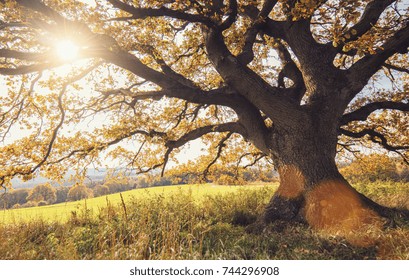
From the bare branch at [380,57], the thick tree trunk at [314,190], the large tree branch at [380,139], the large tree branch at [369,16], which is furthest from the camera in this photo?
the large tree branch at [380,139]

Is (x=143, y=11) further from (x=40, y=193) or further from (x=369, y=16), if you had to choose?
(x=40, y=193)

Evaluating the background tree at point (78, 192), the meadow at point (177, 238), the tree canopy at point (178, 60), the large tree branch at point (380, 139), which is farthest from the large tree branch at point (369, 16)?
the background tree at point (78, 192)

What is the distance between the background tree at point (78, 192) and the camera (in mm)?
8141

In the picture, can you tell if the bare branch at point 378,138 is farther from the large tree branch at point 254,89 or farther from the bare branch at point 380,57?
the large tree branch at point 254,89

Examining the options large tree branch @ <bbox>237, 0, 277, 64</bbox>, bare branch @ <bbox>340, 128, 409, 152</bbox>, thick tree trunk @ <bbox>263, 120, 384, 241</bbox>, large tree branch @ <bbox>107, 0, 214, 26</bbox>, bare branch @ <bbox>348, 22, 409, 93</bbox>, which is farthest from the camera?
bare branch @ <bbox>340, 128, 409, 152</bbox>

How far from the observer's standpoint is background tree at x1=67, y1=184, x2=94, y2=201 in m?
8.14

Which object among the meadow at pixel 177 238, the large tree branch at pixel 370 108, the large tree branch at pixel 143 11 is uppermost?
the large tree branch at pixel 143 11

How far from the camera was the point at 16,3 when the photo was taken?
5.78 metres

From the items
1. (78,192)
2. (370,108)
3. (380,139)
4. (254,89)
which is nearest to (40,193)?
(78,192)

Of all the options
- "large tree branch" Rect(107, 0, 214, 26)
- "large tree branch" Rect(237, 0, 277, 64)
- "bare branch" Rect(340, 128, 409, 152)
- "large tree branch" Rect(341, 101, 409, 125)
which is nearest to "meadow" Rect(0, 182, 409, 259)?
"bare branch" Rect(340, 128, 409, 152)

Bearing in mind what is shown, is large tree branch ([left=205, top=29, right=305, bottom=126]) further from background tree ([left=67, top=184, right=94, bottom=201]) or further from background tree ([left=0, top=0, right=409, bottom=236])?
background tree ([left=67, top=184, right=94, bottom=201])

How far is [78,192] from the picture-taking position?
842 cm
